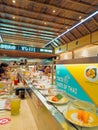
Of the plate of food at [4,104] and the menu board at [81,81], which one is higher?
the menu board at [81,81]

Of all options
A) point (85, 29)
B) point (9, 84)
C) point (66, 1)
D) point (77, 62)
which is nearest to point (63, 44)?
point (85, 29)

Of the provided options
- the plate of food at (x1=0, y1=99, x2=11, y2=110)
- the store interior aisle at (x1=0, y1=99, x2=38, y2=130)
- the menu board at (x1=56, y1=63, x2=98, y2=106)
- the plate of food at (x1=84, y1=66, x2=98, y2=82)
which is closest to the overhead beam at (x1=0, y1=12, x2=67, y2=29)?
the plate of food at (x1=0, y1=99, x2=11, y2=110)

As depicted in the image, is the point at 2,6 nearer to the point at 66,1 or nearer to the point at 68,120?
the point at 66,1

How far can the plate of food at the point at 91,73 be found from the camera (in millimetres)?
1192

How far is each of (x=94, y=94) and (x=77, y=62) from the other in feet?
1.35

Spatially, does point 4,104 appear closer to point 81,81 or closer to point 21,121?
point 21,121

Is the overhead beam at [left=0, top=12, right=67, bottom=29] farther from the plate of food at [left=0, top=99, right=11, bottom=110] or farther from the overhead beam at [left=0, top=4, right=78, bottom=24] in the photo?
the plate of food at [left=0, top=99, right=11, bottom=110]

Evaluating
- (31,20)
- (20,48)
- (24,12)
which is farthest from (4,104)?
(20,48)

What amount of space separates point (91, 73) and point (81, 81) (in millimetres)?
179

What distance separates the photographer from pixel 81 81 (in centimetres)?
139

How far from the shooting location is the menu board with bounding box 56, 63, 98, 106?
1198 mm

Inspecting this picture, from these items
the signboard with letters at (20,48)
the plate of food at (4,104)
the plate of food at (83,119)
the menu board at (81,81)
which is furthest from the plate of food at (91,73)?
the signboard with letters at (20,48)

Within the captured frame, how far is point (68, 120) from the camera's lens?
0.94 metres

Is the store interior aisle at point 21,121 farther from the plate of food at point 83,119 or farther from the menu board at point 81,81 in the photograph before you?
the plate of food at point 83,119
